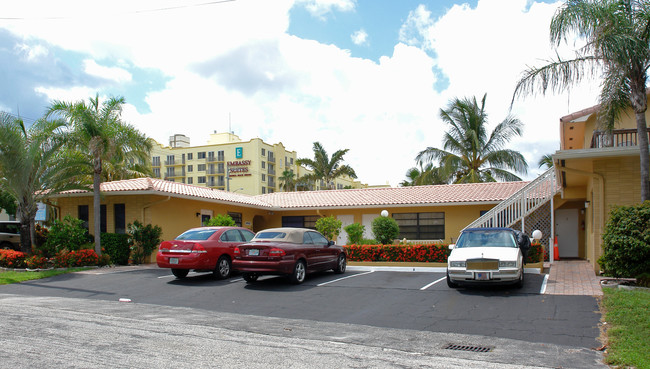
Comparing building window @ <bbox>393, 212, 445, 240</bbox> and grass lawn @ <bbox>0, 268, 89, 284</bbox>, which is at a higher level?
building window @ <bbox>393, 212, 445, 240</bbox>

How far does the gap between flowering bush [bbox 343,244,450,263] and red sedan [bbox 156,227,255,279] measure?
529cm

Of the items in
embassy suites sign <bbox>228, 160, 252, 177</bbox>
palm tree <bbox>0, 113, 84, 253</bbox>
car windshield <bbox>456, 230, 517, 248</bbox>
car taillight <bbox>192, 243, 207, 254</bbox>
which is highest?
embassy suites sign <bbox>228, 160, 252, 177</bbox>

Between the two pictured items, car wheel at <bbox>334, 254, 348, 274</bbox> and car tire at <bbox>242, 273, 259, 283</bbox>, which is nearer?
car tire at <bbox>242, 273, 259, 283</bbox>

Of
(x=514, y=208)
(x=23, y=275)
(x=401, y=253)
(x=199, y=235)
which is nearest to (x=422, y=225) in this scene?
(x=514, y=208)

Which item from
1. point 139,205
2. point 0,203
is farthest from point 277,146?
point 139,205

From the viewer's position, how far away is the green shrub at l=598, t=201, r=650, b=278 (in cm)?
1083

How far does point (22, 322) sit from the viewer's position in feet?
26.4

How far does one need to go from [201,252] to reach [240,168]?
63267 mm

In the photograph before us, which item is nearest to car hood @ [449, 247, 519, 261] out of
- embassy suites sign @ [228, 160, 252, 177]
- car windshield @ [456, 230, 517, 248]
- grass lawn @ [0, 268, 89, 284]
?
car windshield @ [456, 230, 517, 248]

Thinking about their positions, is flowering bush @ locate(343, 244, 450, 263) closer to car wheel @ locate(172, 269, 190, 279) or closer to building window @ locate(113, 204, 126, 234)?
car wheel @ locate(172, 269, 190, 279)

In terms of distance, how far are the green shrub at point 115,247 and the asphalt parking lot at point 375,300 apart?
3051 millimetres

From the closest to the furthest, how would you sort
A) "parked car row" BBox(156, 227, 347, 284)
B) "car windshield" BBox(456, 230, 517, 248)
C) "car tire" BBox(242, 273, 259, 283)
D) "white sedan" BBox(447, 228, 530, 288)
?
"white sedan" BBox(447, 228, 530, 288)
"car windshield" BBox(456, 230, 517, 248)
"parked car row" BBox(156, 227, 347, 284)
"car tire" BBox(242, 273, 259, 283)

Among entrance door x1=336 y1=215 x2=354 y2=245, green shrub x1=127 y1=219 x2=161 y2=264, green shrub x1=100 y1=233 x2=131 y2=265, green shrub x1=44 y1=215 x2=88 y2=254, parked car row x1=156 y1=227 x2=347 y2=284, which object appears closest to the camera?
parked car row x1=156 y1=227 x2=347 y2=284

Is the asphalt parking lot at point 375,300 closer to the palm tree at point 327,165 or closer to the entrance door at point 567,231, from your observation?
the entrance door at point 567,231
